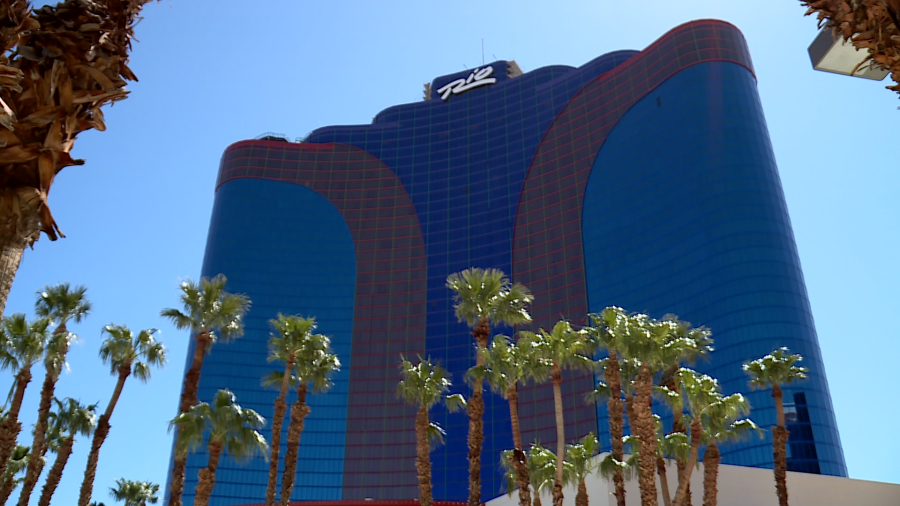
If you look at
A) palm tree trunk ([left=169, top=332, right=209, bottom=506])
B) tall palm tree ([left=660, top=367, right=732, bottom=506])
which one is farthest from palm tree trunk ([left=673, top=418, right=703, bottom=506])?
palm tree trunk ([left=169, top=332, right=209, bottom=506])

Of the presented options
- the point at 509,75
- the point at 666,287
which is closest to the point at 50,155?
the point at 666,287

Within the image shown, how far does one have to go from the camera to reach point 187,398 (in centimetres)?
3853

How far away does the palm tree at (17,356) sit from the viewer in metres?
35.4

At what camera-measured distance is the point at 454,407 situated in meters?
44.7

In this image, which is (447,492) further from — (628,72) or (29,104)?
(29,104)

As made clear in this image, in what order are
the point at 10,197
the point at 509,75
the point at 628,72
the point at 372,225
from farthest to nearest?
1. the point at 509,75
2. the point at 372,225
3. the point at 628,72
4. the point at 10,197

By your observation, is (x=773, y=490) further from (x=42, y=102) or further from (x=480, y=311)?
(x=42, y=102)

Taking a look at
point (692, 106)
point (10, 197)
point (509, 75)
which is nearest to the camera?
point (10, 197)

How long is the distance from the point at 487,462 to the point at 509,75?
79.5 metres

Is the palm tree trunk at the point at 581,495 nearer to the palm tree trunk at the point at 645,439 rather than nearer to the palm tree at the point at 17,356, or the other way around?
the palm tree trunk at the point at 645,439

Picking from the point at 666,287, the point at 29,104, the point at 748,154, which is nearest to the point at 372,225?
the point at 666,287

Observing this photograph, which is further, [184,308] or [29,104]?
[184,308]

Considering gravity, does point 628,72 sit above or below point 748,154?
above

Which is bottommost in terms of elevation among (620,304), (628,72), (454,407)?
(454,407)
